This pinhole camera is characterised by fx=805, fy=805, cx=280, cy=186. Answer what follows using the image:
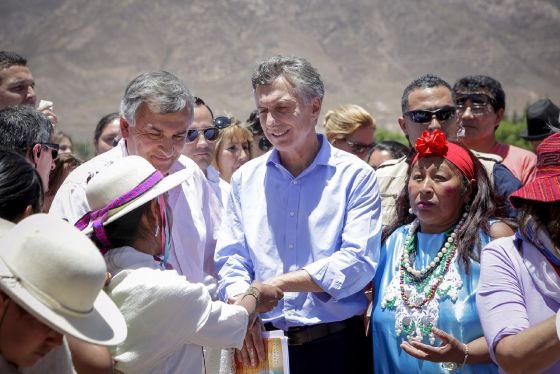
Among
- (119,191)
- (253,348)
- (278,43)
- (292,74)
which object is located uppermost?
(292,74)

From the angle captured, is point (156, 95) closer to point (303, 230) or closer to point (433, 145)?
point (303, 230)

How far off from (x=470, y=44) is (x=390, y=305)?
5283cm

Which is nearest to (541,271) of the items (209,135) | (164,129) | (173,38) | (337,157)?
(337,157)

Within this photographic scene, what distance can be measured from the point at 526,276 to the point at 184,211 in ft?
5.73

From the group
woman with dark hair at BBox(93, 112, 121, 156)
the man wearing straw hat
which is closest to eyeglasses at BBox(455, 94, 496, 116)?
woman with dark hair at BBox(93, 112, 121, 156)

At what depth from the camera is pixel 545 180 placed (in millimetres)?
3078

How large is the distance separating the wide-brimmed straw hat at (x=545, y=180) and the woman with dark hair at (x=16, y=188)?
1786mm

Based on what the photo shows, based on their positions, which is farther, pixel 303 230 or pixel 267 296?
pixel 303 230

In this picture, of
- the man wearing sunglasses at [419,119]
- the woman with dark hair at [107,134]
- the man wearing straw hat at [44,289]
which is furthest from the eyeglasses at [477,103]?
the man wearing straw hat at [44,289]

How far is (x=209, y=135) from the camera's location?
5.86 metres

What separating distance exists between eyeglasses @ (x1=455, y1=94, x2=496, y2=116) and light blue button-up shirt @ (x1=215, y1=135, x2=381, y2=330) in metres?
2.77

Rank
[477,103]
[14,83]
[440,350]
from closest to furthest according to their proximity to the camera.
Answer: [440,350] → [14,83] → [477,103]

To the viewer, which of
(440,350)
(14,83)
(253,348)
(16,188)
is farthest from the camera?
(14,83)

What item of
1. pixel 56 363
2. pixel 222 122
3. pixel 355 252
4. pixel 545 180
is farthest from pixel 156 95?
pixel 222 122
